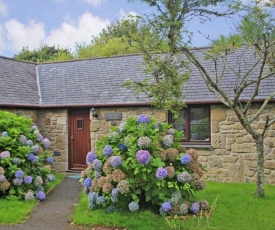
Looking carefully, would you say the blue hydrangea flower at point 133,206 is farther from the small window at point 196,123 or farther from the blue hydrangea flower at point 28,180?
the small window at point 196,123

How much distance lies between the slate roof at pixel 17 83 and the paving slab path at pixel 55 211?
377 centimetres

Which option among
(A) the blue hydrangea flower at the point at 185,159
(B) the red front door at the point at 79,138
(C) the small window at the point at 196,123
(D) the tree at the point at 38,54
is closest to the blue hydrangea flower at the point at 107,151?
(A) the blue hydrangea flower at the point at 185,159

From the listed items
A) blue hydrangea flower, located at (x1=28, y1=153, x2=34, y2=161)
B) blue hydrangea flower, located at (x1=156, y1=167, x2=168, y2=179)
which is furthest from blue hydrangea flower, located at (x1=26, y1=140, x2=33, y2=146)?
blue hydrangea flower, located at (x1=156, y1=167, x2=168, y2=179)

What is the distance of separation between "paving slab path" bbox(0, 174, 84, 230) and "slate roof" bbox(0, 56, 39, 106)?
377cm

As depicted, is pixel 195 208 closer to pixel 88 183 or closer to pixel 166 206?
pixel 166 206

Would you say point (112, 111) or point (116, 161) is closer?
point (116, 161)

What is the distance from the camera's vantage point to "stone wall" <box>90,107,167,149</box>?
34.2 feet

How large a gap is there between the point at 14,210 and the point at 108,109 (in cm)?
513

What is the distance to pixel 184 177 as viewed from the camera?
6098 millimetres

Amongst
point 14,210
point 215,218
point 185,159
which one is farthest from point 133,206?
point 14,210

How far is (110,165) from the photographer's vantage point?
6.34 meters

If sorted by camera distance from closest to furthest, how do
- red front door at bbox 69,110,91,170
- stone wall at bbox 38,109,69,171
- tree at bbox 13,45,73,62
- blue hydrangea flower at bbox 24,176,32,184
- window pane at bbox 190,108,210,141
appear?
blue hydrangea flower at bbox 24,176,32,184 → window pane at bbox 190,108,210,141 → red front door at bbox 69,110,91,170 → stone wall at bbox 38,109,69,171 → tree at bbox 13,45,73,62

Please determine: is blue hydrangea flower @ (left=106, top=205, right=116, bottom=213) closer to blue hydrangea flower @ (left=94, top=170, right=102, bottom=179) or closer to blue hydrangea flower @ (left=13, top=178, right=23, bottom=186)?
blue hydrangea flower @ (left=94, top=170, right=102, bottom=179)

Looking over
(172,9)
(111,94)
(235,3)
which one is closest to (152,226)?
(172,9)
